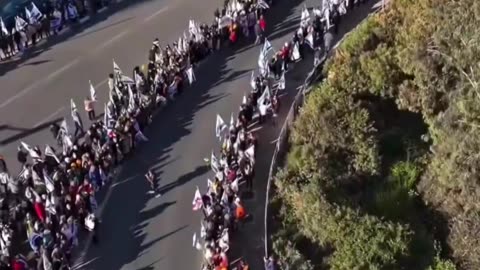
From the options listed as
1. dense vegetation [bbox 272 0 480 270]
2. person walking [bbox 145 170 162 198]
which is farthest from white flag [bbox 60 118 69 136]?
dense vegetation [bbox 272 0 480 270]

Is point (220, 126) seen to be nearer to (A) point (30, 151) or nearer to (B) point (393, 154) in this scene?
(B) point (393, 154)

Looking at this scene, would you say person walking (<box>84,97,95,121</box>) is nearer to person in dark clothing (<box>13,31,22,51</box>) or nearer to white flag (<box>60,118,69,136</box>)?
white flag (<box>60,118,69,136</box>)

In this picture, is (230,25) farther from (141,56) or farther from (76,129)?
(76,129)

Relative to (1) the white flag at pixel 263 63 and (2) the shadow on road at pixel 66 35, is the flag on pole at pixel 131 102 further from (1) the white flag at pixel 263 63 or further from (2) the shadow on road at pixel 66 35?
(2) the shadow on road at pixel 66 35

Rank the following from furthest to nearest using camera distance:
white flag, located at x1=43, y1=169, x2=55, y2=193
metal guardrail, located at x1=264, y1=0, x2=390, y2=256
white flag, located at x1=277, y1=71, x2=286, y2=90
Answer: white flag, located at x1=277, y1=71, x2=286, y2=90, metal guardrail, located at x1=264, y1=0, x2=390, y2=256, white flag, located at x1=43, y1=169, x2=55, y2=193

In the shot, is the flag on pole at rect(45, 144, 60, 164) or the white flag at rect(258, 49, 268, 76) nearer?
the flag on pole at rect(45, 144, 60, 164)

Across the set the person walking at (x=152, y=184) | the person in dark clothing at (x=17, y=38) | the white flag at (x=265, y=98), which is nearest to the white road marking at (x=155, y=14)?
the person in dark clothing at (x=17, y=38)

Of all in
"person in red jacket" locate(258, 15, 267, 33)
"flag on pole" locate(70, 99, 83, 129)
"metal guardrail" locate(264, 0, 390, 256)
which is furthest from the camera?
"person in red jacket" locate(258, 15, 267, 33)

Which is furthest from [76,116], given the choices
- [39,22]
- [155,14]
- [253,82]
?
[155,14]
